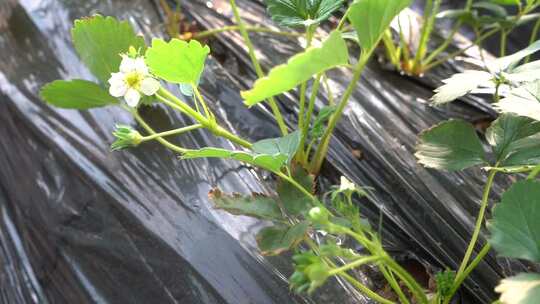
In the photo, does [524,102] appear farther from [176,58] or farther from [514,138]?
[176,58]

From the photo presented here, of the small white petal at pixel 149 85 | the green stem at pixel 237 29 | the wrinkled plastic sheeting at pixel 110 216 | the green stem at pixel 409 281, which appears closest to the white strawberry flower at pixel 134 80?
the small white petal at pixel 149 85

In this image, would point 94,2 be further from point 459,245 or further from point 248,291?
point 459,245

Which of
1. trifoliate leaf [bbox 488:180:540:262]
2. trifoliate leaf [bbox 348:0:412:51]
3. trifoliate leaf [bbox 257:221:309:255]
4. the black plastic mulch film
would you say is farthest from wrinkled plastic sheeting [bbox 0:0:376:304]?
trifoliate leaf [bbox 348:0:412:51]

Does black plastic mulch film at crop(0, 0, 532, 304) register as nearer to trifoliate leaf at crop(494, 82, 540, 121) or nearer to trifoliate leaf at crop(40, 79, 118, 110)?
trifoliate leaf at crop(40, 79, 118, 110)

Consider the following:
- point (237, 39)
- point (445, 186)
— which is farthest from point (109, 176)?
point (445, 186)

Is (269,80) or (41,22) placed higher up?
(41,22)

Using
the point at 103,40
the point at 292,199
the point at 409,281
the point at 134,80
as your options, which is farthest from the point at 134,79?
the point at 409,281
